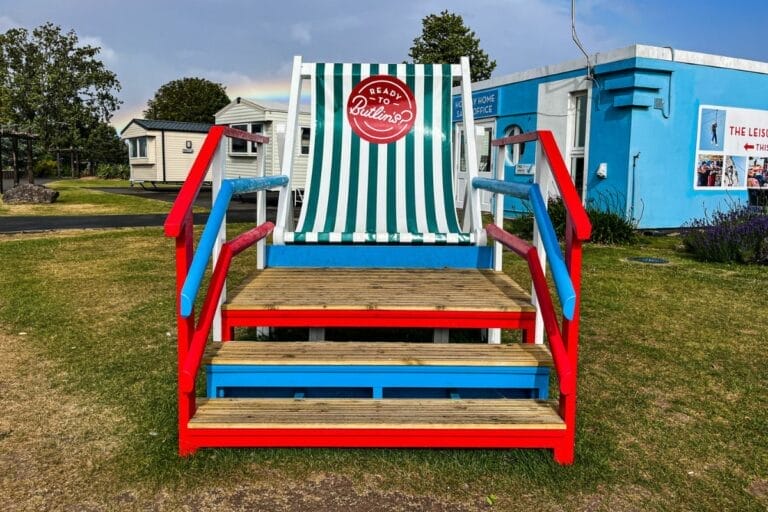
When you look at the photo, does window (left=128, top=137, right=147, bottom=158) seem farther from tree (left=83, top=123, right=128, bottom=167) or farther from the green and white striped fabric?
the green and white striped fabric

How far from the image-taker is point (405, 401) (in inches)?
112

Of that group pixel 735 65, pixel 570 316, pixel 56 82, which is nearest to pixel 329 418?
pixel 570 316

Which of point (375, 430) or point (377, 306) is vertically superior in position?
point (377, 306)

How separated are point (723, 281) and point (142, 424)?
620 centimetres

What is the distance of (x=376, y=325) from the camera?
315cm

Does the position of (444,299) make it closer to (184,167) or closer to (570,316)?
(570,316)

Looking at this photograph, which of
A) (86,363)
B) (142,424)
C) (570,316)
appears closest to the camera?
(570,316)

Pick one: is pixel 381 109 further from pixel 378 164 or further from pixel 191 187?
pixel 191 187

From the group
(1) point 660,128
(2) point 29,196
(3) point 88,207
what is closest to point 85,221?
(3) point 88,207

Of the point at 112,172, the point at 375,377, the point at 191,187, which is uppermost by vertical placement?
the point at 112,172

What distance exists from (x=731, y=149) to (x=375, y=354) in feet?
38.3

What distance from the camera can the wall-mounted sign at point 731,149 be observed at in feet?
39.3

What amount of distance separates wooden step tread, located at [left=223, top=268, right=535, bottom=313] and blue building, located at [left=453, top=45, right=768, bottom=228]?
8386mm

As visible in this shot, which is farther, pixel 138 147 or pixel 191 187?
pixel 138 147
